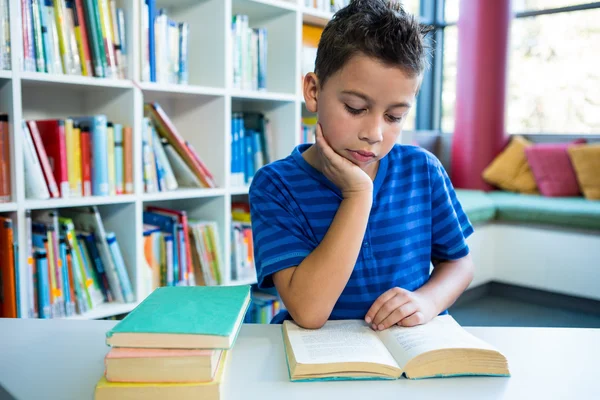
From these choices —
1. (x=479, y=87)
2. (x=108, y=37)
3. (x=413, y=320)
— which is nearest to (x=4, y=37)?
(x=108, y=37)

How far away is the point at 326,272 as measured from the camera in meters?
0.90

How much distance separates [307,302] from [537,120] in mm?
Result: 3873

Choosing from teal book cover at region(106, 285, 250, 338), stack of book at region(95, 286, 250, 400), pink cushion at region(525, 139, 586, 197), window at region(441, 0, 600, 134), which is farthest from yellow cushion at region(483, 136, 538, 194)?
stack of book at region(95, 286, 250, 400)

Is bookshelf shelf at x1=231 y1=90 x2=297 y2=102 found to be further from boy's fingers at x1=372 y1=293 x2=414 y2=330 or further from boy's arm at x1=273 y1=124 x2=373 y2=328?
boy's fingers at x1=372 y1=293 x2=414 y2=330

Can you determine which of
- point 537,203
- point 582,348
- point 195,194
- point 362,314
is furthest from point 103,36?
point 537,203

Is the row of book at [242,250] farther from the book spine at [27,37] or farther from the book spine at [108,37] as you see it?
the book spine at [27,37]

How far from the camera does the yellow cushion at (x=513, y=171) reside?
3.86m

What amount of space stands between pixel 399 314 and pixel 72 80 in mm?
1391

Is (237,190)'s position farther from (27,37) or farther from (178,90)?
(27,37)

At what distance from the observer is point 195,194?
212 cm

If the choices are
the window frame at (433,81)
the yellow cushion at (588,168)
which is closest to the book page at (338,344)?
the yellow cushion at (588,168)

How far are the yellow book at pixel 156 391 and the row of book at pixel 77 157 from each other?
128 cm

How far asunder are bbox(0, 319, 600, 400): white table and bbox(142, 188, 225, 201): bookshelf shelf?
1.10m

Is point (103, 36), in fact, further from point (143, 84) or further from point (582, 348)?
point (582, 348)
